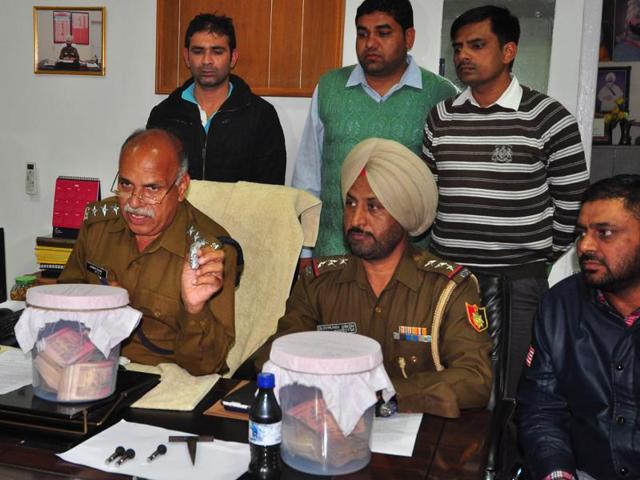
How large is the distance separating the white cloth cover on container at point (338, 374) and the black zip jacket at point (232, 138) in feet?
6.28

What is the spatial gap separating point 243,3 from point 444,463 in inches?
119

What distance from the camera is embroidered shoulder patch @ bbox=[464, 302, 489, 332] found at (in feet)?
6.18

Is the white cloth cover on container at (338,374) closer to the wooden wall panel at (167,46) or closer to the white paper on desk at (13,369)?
the white paper on desk at (13,369)

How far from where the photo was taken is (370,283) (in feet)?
6.90

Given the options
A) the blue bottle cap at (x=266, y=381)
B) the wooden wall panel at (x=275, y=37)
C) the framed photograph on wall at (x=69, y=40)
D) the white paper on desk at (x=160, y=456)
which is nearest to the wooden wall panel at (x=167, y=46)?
the wooden wall panel at (x=275, y=37)

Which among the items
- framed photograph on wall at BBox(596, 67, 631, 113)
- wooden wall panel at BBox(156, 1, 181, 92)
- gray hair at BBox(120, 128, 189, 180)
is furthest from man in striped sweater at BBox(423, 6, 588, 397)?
framed photograph on wall at BBox(596, 67, 631, 113)

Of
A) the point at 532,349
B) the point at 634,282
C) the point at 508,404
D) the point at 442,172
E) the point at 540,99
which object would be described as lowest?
the point at 508,404

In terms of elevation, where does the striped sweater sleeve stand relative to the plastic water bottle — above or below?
Answer: above

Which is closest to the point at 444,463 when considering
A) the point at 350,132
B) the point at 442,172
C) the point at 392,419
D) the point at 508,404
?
the point at 392,419

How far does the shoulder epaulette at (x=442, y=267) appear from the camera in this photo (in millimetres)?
1975

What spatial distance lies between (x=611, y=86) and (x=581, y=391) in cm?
548

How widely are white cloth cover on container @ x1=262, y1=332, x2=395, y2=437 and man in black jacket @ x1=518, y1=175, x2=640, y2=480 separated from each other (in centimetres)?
61

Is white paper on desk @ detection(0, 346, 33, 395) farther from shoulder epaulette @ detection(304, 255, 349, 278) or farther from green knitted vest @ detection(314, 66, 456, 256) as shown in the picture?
green knitted vest @ detection(314, 66, 456, 256)

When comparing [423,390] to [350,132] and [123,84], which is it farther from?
[123,84]
